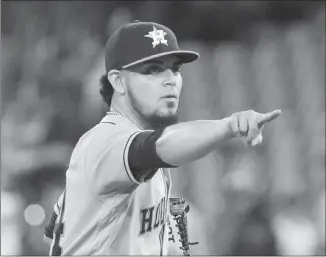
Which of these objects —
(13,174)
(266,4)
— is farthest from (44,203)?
(266,4)

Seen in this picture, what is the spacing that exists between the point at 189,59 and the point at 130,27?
9.4 inches

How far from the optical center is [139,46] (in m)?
1.83

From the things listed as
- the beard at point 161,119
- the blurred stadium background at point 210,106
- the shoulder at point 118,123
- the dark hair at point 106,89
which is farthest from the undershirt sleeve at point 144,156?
the blurred stadium background at point 210,106

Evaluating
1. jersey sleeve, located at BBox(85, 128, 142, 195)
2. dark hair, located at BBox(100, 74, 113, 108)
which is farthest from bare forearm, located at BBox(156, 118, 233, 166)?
dark hair, located at BBox(100, 74, 113, 108)

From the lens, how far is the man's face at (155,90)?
5.98 feet

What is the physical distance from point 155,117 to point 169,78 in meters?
0.14

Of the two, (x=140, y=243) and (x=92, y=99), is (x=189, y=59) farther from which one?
(x=92, y=99)

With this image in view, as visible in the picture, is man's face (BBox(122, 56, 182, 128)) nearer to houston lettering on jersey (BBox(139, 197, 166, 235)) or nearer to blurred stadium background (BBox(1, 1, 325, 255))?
houston lettering on jersey (BBox(139, 197, 166, 235))

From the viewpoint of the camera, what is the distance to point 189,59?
1981 millimetres

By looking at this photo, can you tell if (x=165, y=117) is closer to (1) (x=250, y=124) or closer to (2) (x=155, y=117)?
(2) (x=155, y=117)

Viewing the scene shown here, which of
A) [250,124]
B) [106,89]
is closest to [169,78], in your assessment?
[106,89]

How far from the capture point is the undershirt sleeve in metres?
1.47

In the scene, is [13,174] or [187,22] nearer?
[13,174]

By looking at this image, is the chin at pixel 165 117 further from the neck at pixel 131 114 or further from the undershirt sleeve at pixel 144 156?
the undershirt sleeve at pixel 144 156
